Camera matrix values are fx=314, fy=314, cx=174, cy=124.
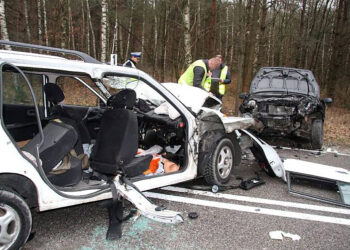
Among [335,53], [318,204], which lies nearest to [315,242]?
[318,204]

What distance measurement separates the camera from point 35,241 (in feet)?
9.70

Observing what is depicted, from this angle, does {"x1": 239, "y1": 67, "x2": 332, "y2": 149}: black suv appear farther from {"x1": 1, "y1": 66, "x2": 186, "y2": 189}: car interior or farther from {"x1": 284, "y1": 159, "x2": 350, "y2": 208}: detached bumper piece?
{"x1": 1, "y1": 66, "x2": 186, "y2": 189}: car interior

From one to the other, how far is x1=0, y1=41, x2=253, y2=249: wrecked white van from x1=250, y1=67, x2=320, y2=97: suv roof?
337 cm

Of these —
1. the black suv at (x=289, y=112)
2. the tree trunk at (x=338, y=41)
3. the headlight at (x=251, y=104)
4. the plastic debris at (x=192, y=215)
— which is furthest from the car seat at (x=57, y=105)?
the tree trunk at (x=338, y=41)

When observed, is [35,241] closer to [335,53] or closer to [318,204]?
[318,204]

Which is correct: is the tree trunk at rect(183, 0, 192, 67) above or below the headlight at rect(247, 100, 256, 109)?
above

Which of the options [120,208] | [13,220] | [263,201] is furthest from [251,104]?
[13,220]

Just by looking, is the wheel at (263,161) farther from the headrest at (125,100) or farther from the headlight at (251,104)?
the headrest at (125,100)

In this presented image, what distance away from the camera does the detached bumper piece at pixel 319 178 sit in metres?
4.12

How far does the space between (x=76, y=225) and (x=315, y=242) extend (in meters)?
2.42

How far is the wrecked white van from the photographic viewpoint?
2.58 meters

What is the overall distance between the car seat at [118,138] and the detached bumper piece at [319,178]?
2.30 m

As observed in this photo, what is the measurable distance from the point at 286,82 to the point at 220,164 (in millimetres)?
4430

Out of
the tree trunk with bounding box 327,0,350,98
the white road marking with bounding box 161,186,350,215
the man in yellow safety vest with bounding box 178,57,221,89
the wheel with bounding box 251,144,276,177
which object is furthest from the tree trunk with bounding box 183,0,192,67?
the tree trunk with bounding box 327,0,350,98
